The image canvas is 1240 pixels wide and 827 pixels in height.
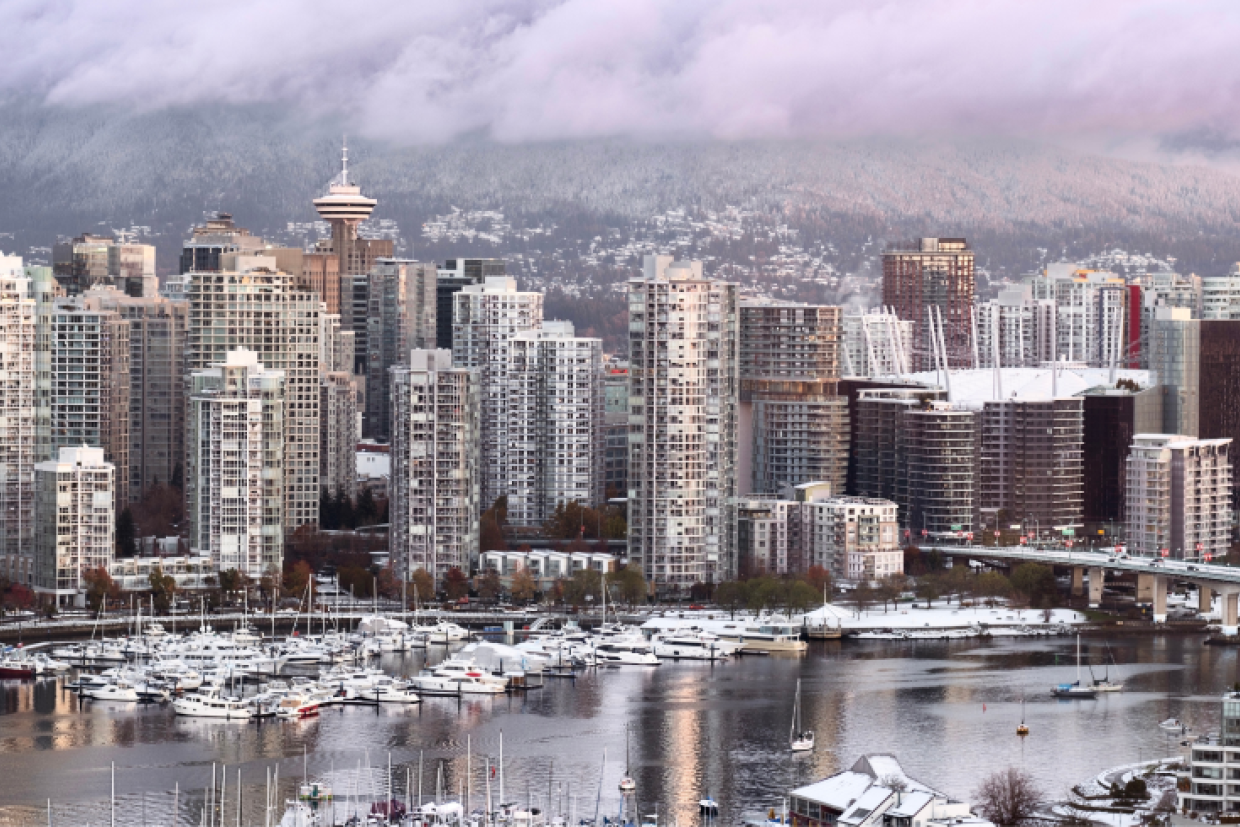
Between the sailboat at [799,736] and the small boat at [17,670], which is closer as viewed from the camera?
the sailboat at [799,736]

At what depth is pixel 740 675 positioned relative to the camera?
4175 centimetres

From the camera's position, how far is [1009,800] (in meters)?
30.8

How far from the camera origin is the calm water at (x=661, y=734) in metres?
32.6

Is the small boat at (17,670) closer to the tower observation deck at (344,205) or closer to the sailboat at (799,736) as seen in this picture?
the sailboat at (799,736)

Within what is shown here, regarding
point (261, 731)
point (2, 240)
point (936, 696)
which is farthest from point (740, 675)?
point (2, 240)

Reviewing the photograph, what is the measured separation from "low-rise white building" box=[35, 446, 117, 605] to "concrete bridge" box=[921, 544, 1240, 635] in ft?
48.6

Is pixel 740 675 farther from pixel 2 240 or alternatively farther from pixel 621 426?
pixel 2 240

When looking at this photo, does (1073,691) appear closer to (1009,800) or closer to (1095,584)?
(1009,800)

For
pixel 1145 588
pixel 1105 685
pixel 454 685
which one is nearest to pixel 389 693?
pixel 454 685

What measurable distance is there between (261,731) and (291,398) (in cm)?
1818

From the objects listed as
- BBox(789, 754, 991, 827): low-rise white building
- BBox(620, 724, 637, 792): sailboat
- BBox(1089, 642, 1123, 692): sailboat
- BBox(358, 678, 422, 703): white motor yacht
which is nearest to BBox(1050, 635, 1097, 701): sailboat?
BBox(1089, 642, 1123, 692): sailboat

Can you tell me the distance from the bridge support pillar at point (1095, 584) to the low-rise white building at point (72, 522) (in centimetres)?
1661

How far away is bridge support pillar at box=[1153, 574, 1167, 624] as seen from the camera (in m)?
48.2

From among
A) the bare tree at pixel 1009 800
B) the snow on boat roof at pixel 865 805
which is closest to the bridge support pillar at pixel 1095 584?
the bare tree at pixel 1009 800
